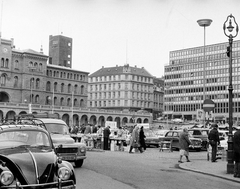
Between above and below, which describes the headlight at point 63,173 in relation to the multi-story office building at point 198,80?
below

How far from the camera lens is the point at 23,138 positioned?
933 cm

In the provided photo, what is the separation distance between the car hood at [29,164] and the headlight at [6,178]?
0.66 ft

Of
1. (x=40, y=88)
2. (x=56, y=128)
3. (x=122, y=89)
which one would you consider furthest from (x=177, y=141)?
(x=122, y=89)

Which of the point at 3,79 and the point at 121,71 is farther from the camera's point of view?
the point at 121,71

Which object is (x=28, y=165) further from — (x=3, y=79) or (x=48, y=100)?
(x=48, y=100)

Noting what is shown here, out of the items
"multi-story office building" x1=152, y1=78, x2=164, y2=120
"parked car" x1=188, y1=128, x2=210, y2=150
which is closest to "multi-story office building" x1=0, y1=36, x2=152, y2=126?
"multi-story office building" x1=152, y1=78, x2=164, y2=120

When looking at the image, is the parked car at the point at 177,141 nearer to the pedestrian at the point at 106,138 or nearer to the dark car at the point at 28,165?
the pedestrian at the point at 106,138

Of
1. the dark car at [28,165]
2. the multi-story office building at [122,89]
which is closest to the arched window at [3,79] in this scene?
the multi-story office building at [122,89]

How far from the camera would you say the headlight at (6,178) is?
7.30 meters

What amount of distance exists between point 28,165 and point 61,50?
5426 inches

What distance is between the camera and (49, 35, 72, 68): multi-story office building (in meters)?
143

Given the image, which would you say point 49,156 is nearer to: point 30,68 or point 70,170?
point 70,170

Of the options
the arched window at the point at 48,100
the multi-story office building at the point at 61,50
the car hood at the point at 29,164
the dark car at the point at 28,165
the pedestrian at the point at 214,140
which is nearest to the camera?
the dark car at the point at 28,165

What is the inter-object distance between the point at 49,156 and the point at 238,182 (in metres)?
7.70
